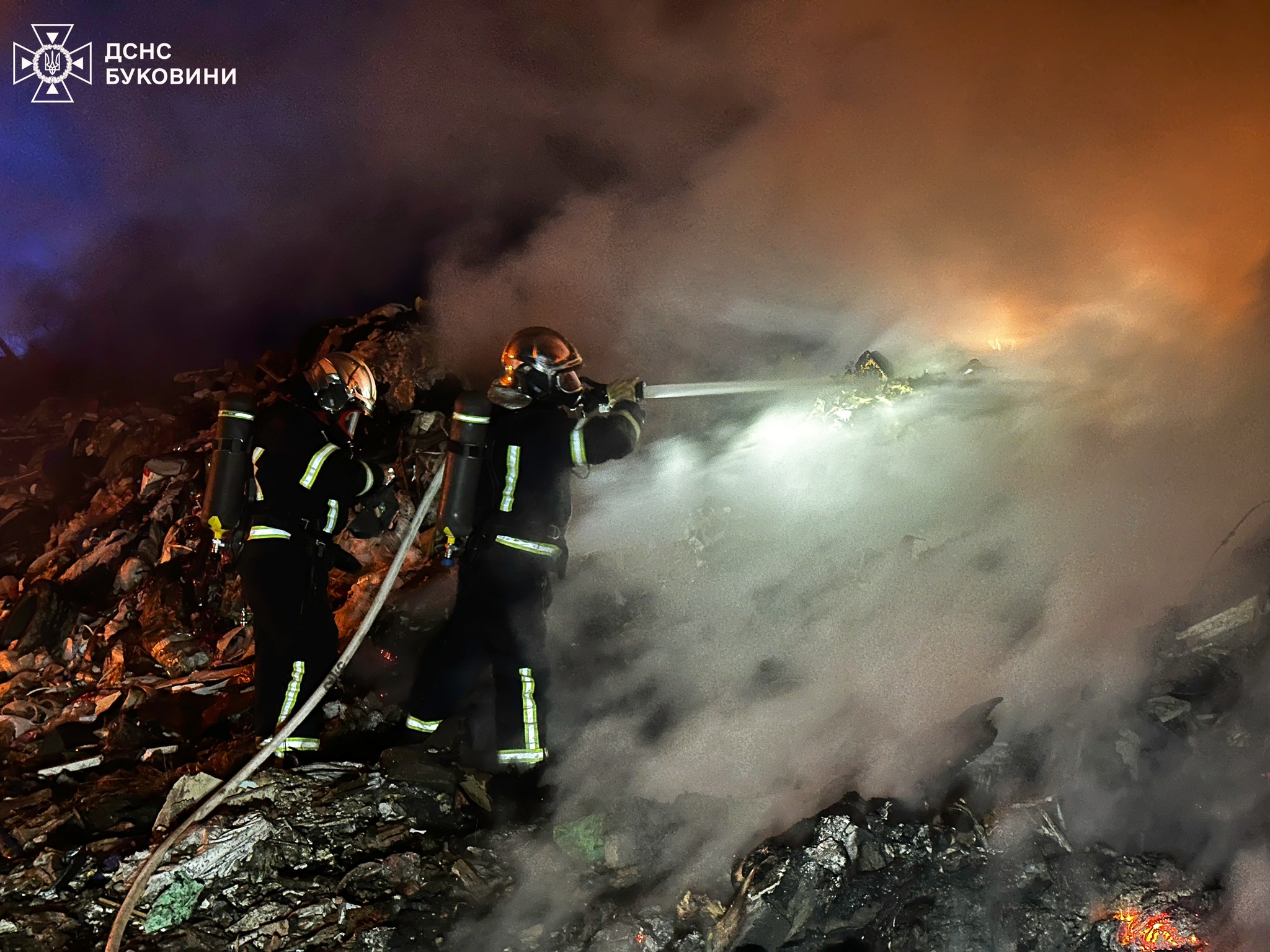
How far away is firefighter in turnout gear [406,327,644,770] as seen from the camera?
150 inches

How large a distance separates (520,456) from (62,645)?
181 inches

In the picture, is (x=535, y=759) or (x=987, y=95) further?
(x=987, y=95)

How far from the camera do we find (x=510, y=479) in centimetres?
389

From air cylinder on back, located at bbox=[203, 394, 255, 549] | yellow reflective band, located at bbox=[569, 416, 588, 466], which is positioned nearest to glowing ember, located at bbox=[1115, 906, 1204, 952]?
yellow reflective band, located at bbox=[569, 416, 588, 466]

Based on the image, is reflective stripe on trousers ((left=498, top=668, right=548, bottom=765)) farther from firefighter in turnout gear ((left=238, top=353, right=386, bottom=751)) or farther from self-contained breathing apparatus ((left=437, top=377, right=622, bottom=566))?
firefighter in turnout gear ((left=238, top=353, right=386, bottom=751))

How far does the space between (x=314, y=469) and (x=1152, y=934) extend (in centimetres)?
439

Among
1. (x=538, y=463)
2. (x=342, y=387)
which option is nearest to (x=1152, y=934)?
(x=538, y=463)

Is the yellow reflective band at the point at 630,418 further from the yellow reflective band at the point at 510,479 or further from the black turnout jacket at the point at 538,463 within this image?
the yellow reflective band at the point at 510,479

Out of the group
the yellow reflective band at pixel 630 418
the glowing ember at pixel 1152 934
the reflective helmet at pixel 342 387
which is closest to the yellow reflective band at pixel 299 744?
the reflective helmet at pixel 342 387

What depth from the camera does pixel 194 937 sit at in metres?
2.97

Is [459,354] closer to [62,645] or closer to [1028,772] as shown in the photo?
[62,645]

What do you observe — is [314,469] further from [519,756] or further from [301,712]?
[519,756]

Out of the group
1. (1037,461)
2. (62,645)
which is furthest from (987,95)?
(62,645)

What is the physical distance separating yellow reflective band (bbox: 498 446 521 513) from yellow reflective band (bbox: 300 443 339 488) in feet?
3.65
